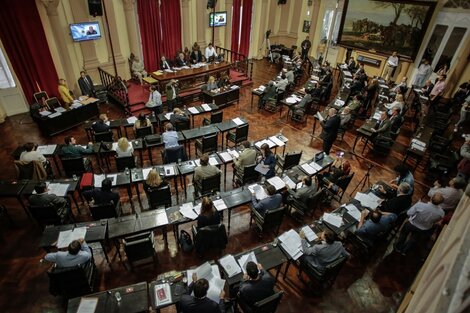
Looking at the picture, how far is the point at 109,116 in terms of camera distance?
10656 millimetres

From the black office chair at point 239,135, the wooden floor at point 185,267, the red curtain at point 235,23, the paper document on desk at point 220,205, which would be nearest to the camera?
the wooden floor at point 185,267

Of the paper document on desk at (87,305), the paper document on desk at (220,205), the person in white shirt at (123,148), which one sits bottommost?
the paper document on desk at (87,305)

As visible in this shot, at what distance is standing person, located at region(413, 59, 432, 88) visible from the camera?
42.9 feet

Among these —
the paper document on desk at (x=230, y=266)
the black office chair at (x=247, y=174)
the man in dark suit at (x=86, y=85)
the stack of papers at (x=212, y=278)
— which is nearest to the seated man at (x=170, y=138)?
the black office chair at (x=247, y=174)

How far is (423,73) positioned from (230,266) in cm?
1360

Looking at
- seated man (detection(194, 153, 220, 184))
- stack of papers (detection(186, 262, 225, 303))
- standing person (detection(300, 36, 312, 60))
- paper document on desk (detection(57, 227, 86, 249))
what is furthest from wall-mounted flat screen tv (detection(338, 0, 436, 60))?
paper document on desk (detection(57, 227, 86, 249))

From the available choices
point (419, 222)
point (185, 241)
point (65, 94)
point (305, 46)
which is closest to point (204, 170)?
point (185, 241)

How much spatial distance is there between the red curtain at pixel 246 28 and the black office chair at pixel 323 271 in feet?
48.6

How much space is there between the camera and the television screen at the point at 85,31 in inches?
406

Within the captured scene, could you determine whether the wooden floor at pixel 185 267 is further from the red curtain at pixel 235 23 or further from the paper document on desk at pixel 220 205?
the red curtain at pixel 235 23

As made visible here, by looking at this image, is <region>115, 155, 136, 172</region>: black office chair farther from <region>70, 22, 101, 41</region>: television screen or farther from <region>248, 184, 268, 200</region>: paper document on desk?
<region>70, 22, 101, 41</region>: television screen

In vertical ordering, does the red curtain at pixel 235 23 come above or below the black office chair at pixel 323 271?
above

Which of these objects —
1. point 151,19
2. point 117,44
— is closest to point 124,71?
point 117,44

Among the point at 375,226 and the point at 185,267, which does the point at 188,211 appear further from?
the point at 375,226
